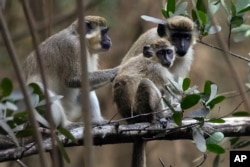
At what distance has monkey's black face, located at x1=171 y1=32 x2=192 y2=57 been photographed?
5.54 meters

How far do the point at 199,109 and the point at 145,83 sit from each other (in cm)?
93

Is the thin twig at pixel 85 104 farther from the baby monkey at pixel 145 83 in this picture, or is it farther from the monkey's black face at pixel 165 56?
the monkey's black face at pixel 165 56

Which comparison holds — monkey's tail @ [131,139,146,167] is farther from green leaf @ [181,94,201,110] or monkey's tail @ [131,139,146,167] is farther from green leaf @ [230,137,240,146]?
green leaf @ [181,94,201,110]

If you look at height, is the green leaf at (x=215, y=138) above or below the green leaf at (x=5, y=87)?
below

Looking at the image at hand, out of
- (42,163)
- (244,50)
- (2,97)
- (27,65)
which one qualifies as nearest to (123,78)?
(27,65)

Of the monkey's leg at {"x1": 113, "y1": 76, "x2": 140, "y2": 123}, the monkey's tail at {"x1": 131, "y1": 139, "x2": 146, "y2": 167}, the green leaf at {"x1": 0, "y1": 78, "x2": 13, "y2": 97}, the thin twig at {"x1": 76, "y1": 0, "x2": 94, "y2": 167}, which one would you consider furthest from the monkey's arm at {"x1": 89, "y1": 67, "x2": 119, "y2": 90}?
the thin twig at {"x1": 76, "y1": 0, "x2": 94, "y2": 167}

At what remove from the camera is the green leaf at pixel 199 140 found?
11.9 feet

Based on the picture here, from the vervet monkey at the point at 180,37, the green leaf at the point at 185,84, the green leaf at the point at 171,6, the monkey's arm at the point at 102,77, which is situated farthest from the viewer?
the vervet monkey at the point at 180,37

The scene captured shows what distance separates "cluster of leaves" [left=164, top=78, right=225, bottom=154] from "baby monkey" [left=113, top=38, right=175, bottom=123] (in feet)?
2.37

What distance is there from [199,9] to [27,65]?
65.6 inches

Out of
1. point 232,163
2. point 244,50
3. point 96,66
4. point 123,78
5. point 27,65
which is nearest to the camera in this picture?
point 232,163

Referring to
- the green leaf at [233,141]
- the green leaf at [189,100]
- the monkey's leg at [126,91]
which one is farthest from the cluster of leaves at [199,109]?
the monkey's leg at [126,91]

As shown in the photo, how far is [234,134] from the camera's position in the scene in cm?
426

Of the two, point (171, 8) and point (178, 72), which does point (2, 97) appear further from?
point (178, 72)
